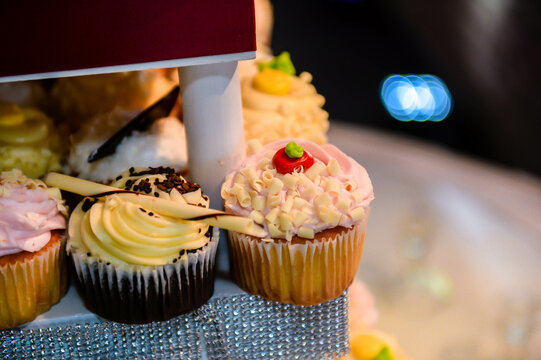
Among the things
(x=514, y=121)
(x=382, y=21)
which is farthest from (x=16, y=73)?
(x=382, y=21)

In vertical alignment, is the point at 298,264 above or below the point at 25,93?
below

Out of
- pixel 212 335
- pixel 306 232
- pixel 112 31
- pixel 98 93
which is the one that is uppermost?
pixel 112 31

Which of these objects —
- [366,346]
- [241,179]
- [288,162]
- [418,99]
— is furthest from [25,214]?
[418,99]

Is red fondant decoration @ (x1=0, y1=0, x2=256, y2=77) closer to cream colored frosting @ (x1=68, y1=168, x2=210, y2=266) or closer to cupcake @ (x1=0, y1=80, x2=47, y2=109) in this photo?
cream colored frosting @ (x1=68, y1=168, x2=210, y2=266)

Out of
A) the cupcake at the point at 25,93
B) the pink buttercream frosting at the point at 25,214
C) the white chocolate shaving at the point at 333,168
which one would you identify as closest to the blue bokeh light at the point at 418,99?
the cupcake at the point at 25,93

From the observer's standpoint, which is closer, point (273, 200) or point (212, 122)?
point (273, 200)

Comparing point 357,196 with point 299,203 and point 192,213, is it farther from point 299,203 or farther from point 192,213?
point 192,213
